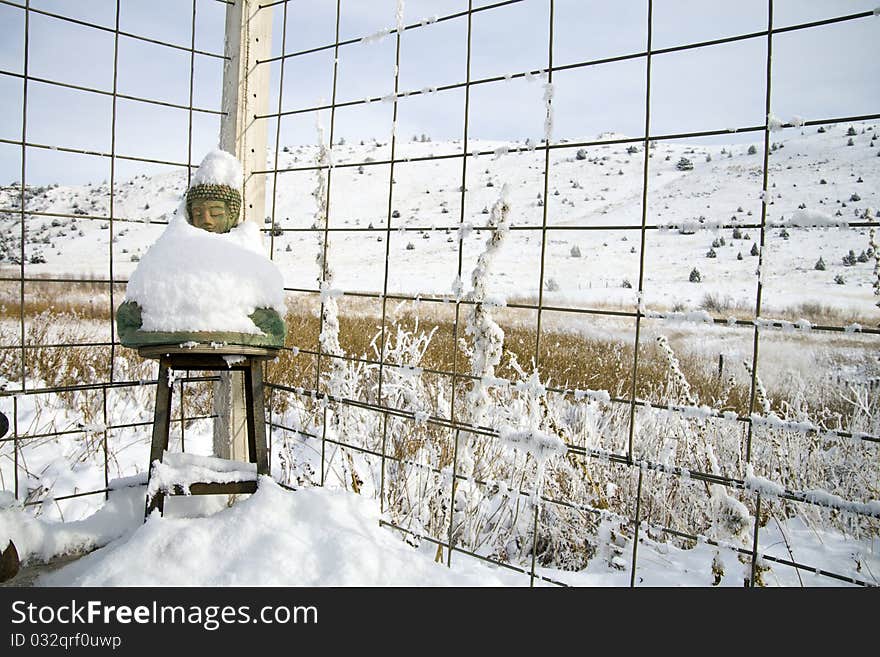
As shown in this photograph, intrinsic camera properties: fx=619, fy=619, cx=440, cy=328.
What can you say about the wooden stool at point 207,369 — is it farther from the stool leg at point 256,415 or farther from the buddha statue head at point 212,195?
the buddha statue head at point 212,195

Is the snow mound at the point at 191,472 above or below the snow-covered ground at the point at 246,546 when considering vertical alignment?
above

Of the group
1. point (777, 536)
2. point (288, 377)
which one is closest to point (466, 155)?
point (777, 536)

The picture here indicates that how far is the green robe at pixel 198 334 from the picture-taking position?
1542 millimetres

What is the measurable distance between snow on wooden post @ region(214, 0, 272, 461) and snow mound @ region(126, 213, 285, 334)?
2.20ft

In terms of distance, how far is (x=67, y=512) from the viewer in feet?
9.00

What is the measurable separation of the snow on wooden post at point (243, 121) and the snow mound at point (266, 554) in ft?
2.15

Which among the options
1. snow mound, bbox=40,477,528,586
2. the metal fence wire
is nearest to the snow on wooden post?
the metal fence wire

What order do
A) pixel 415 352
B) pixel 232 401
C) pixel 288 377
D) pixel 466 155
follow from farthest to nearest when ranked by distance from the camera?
pixel 288 377 → pixel 415 352 → pixel 232 401 → pixel 466 155

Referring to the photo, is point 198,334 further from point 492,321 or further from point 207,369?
point 492,321

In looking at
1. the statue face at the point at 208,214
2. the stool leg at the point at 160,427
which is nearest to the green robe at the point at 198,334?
the stool leg at the point at 160,427

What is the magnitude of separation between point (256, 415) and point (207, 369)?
0.63 ft

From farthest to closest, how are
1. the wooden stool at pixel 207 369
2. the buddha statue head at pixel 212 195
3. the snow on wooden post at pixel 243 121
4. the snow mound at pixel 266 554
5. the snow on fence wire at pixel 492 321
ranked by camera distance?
the snow on wooden post at pixel 243 121
the buddha statue head at pixel 212 195
the wooden stool at pixel 207 369
the snow mound at pixel 266 554
the snow on fence wire at pixel 492 321

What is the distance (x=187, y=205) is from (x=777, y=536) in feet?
8.75

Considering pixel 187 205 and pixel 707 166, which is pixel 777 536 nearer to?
pixel 187 205
